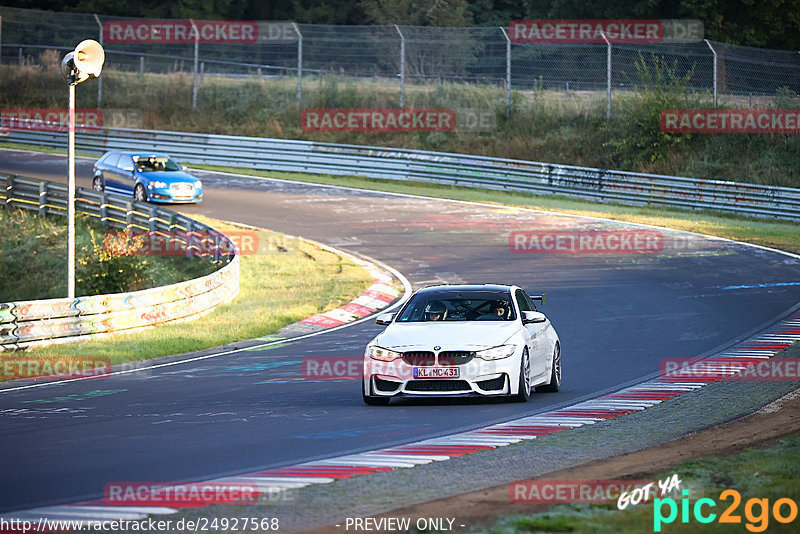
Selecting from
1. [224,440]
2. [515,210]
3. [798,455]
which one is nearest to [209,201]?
[515,210]

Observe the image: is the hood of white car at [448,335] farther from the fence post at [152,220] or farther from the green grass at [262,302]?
the fence post at [152,220]

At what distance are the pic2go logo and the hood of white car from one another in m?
5.03

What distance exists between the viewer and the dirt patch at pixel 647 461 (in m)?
7.32

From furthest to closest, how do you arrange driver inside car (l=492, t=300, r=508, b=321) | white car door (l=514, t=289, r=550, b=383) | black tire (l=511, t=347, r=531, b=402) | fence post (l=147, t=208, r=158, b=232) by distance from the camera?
1. fence post (l=147, t=208, r=158, b=232)
2. driver inside car (l=492, t=300, r=508, b=321)
3. white car door (l=514, t=289, r=550, b=383)
4. black tire (l=511, t=347, r=531, b=402)

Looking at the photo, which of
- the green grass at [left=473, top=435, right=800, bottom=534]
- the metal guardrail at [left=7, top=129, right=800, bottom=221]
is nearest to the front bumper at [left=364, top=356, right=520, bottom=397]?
the green grass at [left=473, top=435, right=800, bottom=534]

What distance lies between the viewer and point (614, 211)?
34812 mm

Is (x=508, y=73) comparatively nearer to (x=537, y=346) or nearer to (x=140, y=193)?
(x=140, y=193)

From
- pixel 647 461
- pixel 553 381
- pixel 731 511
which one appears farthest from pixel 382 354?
pixel 731 511

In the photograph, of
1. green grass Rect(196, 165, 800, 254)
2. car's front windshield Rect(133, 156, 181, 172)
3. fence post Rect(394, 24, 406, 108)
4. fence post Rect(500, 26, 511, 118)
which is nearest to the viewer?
green grass Rect(196, 165, 800, 254)

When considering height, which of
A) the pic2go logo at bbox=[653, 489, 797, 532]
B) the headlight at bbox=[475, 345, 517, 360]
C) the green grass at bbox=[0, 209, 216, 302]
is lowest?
the green grass at bbox=[0, 209, 216, 302]

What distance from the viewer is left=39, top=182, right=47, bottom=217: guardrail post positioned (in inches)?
1355

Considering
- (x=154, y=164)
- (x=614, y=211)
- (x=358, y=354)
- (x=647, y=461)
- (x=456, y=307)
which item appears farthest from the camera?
(x=154, y=164)

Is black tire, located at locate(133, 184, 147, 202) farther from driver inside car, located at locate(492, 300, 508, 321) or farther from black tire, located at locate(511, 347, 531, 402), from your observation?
black tire, located at locate(511, 347, 531, 402)

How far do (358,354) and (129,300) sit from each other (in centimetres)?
440
